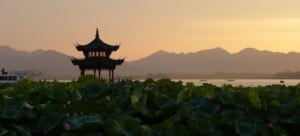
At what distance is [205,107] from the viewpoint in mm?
4656

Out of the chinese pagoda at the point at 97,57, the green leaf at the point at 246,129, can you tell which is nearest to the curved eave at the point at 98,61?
the chinese pagoda at the point at 97,57

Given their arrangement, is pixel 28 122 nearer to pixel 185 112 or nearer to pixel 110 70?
pixel 185 112

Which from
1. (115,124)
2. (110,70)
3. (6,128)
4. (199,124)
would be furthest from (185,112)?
(110,70)

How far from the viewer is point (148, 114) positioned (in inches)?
181

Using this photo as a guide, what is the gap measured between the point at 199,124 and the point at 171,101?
2.67ft

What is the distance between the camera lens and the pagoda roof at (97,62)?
57.8m

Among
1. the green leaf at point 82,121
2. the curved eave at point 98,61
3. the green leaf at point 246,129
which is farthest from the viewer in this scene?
the curved eave at point 98,61

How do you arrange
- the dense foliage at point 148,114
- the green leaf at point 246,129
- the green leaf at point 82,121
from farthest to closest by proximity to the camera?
1. the green leaf at point 246,129
2. the dense foliage at point 148,114
3. the green leaf at point 82,121

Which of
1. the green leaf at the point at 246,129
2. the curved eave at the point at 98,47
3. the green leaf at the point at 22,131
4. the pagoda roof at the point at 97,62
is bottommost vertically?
the green leaf at the point at 246,129

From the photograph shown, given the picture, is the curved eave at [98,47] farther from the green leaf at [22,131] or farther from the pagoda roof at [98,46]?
the green leaf at [22,131]

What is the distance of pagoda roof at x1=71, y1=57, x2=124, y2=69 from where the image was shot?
57.8m

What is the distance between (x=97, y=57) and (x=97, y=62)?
87 cm

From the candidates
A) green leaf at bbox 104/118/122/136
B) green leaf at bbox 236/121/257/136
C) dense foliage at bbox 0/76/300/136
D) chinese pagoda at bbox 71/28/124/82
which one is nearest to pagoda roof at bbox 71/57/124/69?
chinese pagoda at bbox 71/28/124/82

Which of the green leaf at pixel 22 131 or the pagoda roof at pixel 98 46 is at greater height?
the pagoda roof at pixel 98 46
